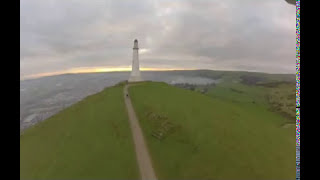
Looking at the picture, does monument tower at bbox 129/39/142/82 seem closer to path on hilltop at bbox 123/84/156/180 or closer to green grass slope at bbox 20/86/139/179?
green grass slope at bbox 20/86/139/179

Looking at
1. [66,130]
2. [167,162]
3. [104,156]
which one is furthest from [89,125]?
[167,162]

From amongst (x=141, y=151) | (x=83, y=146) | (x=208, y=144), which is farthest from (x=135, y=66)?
(x=208, y=144)

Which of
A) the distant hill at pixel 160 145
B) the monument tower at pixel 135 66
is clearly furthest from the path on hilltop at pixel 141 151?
the monument tower at pixel 135 66

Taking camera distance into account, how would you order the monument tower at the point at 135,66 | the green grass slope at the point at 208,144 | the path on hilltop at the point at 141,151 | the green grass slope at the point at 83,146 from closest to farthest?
the path on hilltop at the point at 141,151 < the green grass slope at the point at 208,144 < the green grass slope at the point at 83,146 < the monument tower at the point at 135,66

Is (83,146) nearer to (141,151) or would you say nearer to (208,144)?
(141,151)

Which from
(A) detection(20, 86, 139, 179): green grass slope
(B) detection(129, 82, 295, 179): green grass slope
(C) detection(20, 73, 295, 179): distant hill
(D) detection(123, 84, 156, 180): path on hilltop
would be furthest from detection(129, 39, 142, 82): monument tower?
(D) detection(123, 84, 156, 180): path on hilltop

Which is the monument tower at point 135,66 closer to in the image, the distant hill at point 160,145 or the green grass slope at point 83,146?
the distant hill at point 160,145

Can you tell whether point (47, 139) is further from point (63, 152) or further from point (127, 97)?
point (127, 97)
